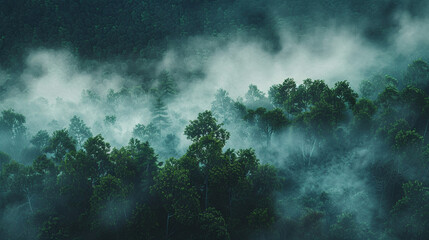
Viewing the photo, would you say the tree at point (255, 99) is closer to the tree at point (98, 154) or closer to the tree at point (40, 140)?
the tree at point (98, 154)

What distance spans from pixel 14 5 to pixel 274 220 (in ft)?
739

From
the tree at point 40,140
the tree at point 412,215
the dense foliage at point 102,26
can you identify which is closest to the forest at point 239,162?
the tree at point 412,215

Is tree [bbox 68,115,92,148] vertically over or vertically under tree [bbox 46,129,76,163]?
over

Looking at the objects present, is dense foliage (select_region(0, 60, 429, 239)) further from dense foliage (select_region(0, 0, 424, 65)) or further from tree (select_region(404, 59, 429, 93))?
dense foliage (select_region(0, 0, 424, 65))

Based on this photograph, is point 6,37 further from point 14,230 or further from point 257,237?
point 257,237

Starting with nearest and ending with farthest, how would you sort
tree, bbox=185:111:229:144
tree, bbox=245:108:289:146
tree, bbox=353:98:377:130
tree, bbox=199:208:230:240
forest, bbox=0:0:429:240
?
tree, bbox=199:208:230:240 < forest, bbox=0:0:429:240 < tree, bbox=185:111:229:144 < tree, bbox=353:98:377:130 < tree, bbox=245:108:289:146

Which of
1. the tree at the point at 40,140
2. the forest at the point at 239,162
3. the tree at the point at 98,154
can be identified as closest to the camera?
the forest at the point at 239,162

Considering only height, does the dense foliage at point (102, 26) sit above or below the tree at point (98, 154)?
above

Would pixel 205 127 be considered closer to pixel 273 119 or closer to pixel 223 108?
pixel 273 119

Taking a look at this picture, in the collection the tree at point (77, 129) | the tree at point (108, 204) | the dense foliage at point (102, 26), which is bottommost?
the tree at point (108, 204)

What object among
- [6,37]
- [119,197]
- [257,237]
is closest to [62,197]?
[119,197]

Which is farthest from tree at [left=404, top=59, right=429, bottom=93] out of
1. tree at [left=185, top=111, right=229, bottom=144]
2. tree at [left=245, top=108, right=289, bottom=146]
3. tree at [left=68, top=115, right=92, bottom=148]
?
tree at [left=68, top=115, right=92, bottom=148]

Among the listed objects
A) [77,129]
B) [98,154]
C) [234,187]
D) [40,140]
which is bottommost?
[234,187]

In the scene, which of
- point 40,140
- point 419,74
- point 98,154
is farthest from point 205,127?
point 419,74
